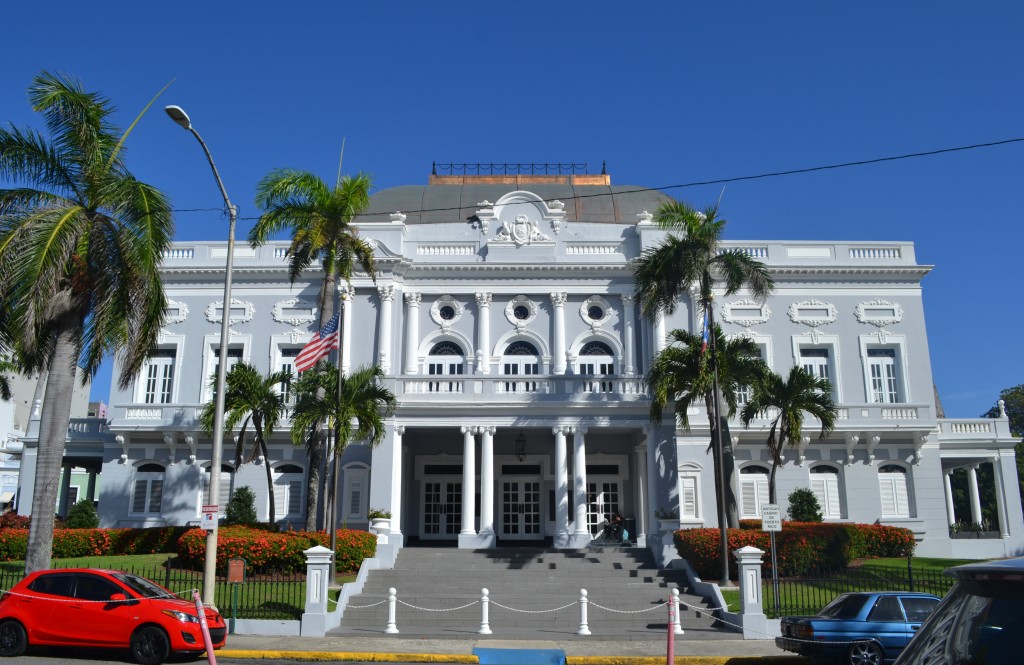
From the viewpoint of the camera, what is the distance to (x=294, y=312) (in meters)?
35.7

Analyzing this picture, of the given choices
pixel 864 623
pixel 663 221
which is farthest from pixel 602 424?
pixel 864 623

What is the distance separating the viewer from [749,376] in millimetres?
27312

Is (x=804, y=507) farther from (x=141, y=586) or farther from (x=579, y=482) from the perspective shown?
(x=141, y=586)

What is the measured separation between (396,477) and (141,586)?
1511 cm

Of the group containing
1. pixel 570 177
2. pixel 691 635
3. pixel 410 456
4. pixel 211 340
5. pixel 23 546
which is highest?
pixel 570 177

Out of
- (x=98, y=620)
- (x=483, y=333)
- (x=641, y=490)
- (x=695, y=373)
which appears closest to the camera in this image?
(x=98, y=620)

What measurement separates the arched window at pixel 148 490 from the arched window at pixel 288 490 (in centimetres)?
463

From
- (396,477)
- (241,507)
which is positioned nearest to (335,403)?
(396,477)

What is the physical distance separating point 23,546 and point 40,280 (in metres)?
14.5

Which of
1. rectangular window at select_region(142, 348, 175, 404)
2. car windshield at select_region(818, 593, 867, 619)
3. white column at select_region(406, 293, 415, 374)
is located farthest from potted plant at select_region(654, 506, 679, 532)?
rectangular window at select_region(142, 348, 175, 404)

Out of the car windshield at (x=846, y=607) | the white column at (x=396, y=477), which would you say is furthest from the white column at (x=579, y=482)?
the car windshield at (x=846, y=607)

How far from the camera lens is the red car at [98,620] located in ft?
46.0

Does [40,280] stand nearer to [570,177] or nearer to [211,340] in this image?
[211,340]

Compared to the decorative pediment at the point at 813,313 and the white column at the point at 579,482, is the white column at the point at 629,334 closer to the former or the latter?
the white column at the point at 579,482
